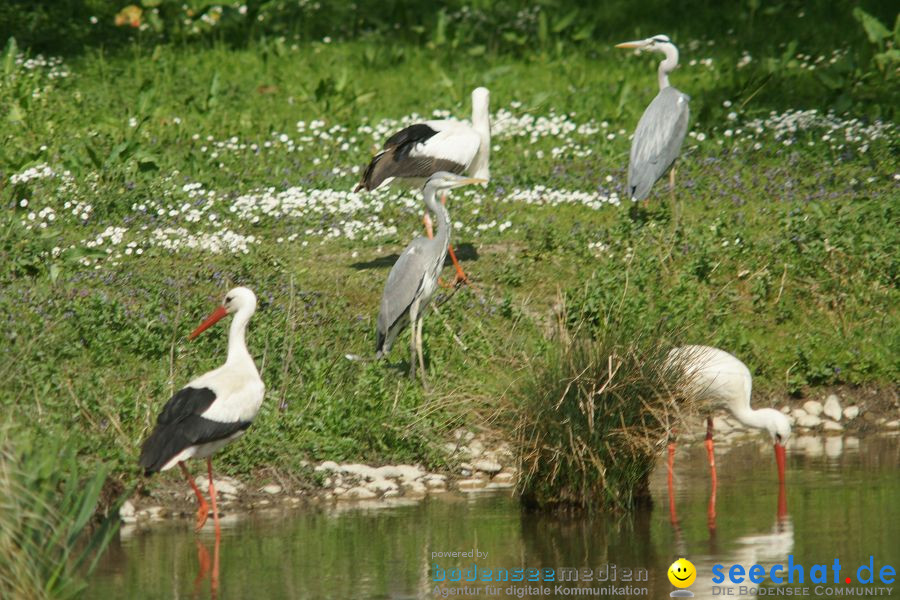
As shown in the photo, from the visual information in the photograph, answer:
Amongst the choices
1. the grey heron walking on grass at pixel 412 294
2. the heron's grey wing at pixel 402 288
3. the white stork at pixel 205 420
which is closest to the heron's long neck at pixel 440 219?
the grey heron walking on grass at pixel 412 294

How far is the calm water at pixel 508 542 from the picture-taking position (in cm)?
714

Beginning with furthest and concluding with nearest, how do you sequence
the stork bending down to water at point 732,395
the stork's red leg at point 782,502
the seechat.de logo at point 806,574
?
the stork bending down to water at point 732,395 → the stork's red leg at point 782,502 → the seechat.de logo at point 806,574

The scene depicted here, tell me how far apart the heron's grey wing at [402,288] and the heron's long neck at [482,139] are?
2.55m

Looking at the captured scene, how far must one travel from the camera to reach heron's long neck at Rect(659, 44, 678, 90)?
542 inches

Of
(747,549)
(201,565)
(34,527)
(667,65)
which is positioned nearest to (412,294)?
(201,565)

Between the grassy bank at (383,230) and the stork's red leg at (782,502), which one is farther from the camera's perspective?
the grassy bank at (383,230)

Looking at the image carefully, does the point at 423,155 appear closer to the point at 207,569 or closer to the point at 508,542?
the point at 508,542

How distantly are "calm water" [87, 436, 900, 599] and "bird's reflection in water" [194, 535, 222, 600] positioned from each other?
0.06 feet

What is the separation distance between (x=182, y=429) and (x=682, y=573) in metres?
2.84

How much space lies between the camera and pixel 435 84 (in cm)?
1700

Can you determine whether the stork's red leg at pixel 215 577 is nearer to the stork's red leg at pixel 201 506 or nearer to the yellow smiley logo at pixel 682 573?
the stork's red leg at pixel 201 506

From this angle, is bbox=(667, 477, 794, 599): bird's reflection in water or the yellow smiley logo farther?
bbox=(667, 477, 794, 599): bird's reflection in water

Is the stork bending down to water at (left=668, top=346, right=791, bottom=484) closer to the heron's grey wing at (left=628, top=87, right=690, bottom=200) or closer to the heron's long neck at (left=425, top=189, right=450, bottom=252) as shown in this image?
the heron's long neck at (left=425, top=189, right=450, bottom=252)

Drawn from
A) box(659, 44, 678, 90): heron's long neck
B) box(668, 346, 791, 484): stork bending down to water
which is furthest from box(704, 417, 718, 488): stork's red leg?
box(659, 44, 678, 90): heron's long neck
